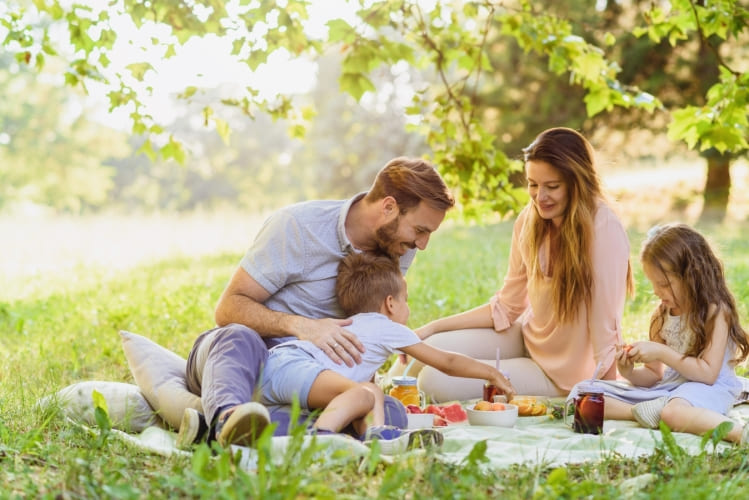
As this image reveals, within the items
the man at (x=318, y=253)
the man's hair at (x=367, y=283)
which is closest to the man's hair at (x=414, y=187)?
the man at (x=318, y=253)

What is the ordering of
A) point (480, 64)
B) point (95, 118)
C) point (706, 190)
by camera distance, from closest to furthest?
point (480, 64) < point (706, 190) < point (95, 118)

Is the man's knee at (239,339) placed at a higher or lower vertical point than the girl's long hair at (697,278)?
lower

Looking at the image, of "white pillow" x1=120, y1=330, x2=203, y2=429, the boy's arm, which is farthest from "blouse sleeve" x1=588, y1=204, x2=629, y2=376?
"white pillow" x1=120, y1=330, x2=203, y2=429

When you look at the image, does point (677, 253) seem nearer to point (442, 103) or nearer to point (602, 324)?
point (602, 324)

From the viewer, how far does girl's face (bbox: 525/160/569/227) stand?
13.1ft

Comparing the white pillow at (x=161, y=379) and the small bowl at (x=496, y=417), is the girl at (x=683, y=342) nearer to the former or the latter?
the small bowl at (x=496, y=417)

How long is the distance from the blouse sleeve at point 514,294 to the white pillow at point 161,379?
70.2 inches

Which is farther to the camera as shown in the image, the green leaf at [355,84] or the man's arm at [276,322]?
the green leaf at [355,84]

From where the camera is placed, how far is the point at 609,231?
3.96m

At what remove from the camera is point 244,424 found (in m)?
2.59

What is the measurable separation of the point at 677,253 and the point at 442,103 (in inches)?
106

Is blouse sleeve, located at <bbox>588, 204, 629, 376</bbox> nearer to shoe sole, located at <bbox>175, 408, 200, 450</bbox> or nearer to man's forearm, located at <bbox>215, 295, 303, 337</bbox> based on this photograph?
man's forearm, located at <bbox>215, 295, 303, 337</bbox>

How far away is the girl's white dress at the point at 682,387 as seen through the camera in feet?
11.5

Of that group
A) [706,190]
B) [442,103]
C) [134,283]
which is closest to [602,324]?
[442,103]
